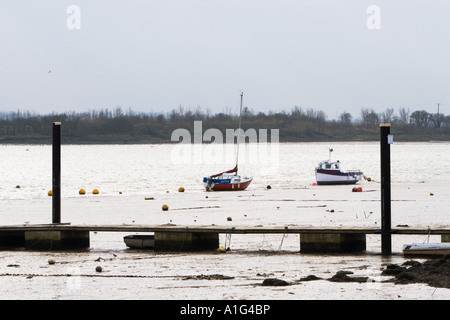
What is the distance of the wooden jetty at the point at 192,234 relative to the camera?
57.2 ft

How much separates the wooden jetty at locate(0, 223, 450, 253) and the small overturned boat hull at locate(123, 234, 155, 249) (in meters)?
0.31

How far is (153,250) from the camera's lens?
61.2ft

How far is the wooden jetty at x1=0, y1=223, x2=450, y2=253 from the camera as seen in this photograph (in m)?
17.4

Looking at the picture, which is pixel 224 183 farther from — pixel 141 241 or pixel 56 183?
pixel 141 241

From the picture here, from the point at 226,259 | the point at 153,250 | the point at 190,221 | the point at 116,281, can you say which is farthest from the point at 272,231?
the point at 190,221

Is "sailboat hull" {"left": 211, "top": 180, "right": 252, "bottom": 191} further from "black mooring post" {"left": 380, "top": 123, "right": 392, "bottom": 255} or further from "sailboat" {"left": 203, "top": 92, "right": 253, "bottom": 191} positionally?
"black mooring post" {"left": 380, "top": 123, "right": 392, "bottom": 255}

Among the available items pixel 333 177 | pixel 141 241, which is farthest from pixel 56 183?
pixel 333 177

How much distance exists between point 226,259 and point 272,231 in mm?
1466

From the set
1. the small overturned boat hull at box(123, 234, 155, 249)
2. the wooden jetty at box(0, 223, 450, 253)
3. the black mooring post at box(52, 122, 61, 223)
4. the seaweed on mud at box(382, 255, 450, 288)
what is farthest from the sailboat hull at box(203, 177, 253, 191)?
the seaweed on mud at box(382, 255, 450, 288)

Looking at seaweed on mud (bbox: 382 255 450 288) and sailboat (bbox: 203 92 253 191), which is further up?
seaweed on mud (bbox: 382 255 450 288)

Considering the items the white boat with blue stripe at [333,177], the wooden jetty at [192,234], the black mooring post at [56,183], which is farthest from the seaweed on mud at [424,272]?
the white boat with blue stripe at [333,177]

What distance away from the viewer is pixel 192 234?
1830 centimetres

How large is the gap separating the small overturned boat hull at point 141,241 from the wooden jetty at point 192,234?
12.1 inches

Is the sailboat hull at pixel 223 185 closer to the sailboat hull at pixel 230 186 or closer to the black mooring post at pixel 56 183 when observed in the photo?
the sailboat hull at pixel 230 186
